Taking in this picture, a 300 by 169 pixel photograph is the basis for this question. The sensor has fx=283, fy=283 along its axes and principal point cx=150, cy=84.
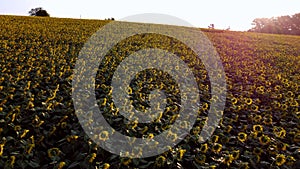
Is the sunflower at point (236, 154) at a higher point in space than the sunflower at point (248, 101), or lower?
lower

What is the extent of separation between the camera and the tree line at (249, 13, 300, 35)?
4792 cm

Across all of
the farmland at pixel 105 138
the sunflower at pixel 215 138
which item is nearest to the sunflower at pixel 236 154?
the farmland at pixel 105 138

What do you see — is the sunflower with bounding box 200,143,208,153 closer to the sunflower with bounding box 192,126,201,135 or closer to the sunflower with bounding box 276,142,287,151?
A: the sunflower with bounding box 192,126,201,135

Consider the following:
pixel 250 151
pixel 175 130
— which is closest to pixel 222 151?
pixel 250 151

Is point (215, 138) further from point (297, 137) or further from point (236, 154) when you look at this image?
point (297, 137)

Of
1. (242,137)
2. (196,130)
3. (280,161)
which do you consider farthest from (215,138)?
(280,161)

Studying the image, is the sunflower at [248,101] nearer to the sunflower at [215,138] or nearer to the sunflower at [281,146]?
the sunflower at [281,146]

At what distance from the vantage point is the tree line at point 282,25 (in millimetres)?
47919

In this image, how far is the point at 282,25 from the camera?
50.6 meters

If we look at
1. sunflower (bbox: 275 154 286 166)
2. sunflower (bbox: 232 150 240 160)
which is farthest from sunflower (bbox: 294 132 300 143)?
sunflower (bbox: 232 150 240 160)

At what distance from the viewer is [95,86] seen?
4.71 meters

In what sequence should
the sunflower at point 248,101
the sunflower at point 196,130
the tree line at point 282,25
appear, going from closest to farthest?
1. the sunflower at point 196,130
2. the sunflower at point 248,101
3. the tree line at point 282,25

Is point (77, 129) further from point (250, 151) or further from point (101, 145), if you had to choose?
point (250, 151)

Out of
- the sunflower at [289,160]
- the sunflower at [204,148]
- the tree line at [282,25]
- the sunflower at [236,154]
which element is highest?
the tree line at [282,25]
